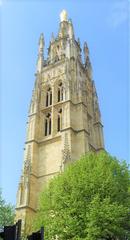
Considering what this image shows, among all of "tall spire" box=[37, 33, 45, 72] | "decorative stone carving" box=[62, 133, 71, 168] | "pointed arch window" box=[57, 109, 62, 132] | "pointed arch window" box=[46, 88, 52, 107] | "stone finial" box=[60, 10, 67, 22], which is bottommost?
"decorative stone carving" box=[62, 133, 71, 168]

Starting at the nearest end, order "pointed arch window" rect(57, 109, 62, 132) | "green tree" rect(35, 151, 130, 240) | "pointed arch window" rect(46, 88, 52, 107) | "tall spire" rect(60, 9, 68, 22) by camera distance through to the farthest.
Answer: "green tree" rect(35, 151, 130, 240) → "pointed arch window" rect(57, 109, 62, 132) → "pointed arch window" rect(46, 88, 52, 107) → "tall spire" rect(60, 9, 68, 22)

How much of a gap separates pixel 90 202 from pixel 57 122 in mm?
18784

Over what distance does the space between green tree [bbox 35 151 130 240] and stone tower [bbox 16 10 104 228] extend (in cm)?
706

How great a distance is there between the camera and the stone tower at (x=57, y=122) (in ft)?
102

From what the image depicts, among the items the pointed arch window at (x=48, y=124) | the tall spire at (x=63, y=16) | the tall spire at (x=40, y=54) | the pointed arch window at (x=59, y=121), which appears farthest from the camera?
the tall spire at (x=63, y=16)

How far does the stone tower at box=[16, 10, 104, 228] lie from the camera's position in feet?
102

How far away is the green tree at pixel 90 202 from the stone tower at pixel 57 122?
278 inches

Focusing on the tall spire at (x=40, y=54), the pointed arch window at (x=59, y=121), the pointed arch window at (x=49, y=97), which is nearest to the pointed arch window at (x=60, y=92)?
the pointed arch window at (x=49, y=97)

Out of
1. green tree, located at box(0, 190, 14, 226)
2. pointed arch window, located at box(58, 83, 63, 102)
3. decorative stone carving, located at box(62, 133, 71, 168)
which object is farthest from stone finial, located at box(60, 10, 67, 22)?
green tree, located at box(0, 190, 14, 226)

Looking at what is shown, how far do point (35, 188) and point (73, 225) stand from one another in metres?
14.0

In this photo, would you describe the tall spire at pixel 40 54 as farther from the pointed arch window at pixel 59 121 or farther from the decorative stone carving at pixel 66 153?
the decorative stone carving at pixel 66 153

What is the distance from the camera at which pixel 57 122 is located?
122 feet

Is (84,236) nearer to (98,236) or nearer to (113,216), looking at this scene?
(98,236)

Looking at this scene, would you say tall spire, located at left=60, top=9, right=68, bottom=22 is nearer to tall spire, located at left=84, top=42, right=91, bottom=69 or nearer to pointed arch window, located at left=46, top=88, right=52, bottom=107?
tall spire, located at left=84, top=42, right=91, bottom=69
